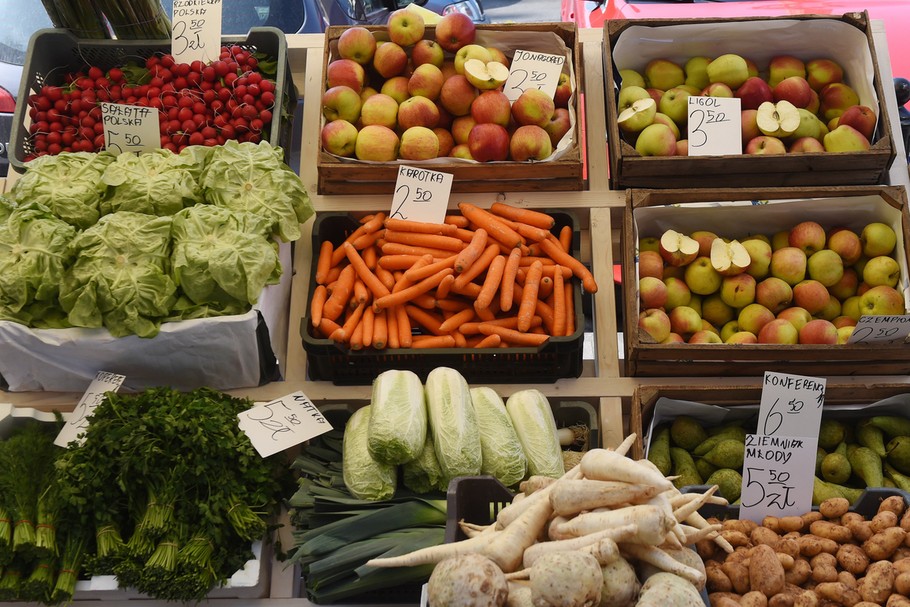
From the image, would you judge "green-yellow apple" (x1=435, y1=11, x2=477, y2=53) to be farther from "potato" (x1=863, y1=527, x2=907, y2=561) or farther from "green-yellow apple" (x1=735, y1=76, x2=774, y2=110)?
"potato" (x1=863, y1=527, x2=907, y2=561)

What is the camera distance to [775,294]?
90.5 inches

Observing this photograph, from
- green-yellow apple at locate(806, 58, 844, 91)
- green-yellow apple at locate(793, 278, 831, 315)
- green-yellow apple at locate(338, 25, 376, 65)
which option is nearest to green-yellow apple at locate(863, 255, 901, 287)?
green-yellow apple at locate(793, 278, 831, 315)

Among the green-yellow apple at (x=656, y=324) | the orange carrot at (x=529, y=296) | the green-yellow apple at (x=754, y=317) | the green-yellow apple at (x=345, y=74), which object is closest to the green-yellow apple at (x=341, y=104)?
the green-yellow apple at (x=345, y=74)

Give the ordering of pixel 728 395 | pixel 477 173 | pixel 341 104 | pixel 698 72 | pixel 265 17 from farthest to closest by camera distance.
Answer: pixel 265 17 → pixel 698 72 → pixel 341 104 → pixel 477 173 → pixel 728 395

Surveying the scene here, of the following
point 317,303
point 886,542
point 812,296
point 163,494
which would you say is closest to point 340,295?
point 317,303

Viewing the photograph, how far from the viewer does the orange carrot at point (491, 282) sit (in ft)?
7.36

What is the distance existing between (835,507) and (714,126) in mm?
1237

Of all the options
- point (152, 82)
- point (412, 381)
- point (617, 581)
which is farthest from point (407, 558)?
point (152, 82)

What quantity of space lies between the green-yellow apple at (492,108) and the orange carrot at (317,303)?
74 cm

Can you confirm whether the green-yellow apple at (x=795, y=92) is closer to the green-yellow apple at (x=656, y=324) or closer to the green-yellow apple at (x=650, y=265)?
the green-yellow apple at (x=650, y=265)

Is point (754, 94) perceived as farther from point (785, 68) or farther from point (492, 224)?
point (492, 224)

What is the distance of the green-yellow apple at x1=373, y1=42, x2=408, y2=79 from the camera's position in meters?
2.65

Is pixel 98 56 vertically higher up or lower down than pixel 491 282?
higher up

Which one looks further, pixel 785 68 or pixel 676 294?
pixel 785 68
